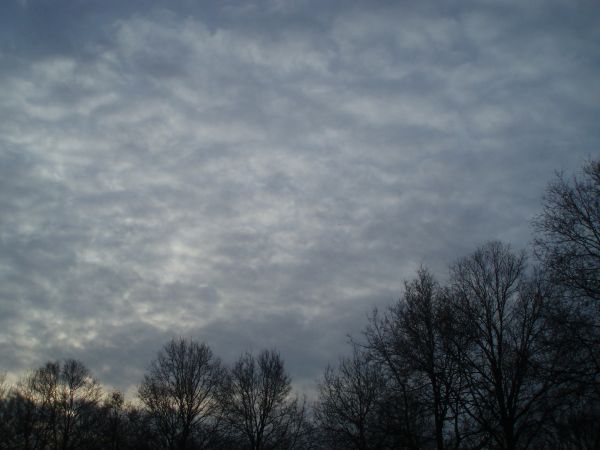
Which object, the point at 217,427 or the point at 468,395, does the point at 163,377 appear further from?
the point at 468,395

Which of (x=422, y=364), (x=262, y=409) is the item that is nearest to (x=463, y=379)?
(x=422, y=364)

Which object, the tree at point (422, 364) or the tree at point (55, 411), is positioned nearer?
the tree at point (422, 364)

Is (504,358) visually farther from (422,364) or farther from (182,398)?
(182,398)

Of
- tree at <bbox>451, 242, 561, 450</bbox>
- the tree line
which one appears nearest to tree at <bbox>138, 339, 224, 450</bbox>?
the tree line

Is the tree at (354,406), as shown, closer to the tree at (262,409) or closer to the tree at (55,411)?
the tree at (262,409)

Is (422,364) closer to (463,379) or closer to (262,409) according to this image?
(463,379)

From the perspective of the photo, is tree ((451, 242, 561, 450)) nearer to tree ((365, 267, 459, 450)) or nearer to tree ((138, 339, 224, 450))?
tree ((365, 267, 459, 450))

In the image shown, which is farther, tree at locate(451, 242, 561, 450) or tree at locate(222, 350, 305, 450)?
tree at locate(222, 350, 305, 450)

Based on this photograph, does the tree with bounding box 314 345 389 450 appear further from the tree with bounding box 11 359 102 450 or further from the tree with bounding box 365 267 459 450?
the tree with bounding box 11 359 102 450

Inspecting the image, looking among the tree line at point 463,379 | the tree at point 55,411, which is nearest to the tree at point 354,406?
the tree line at point 463,379

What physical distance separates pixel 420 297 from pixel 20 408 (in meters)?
50.9

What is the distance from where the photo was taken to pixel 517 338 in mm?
25547

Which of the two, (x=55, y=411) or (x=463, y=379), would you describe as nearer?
(x=463, y=379)

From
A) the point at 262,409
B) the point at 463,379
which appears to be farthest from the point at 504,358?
the point at 262,409
